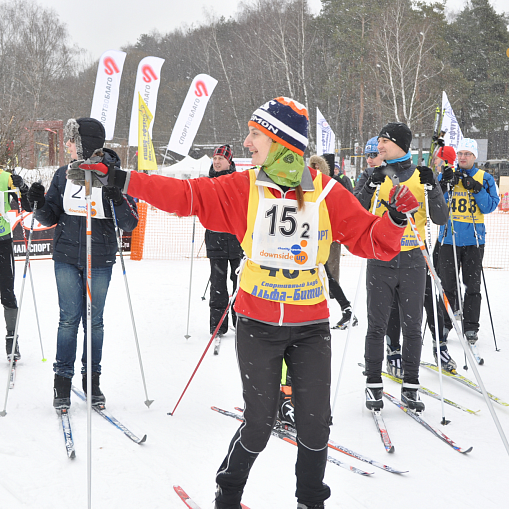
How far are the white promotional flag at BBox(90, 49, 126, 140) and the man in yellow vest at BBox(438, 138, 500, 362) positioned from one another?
10621 millimetres

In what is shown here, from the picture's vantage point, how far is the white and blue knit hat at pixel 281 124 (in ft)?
Answer: 7.16

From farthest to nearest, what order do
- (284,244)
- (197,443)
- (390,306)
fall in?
(390,306) → (197,443) → (284,244)

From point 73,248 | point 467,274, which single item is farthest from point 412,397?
point 73,248

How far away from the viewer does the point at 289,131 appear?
219cm

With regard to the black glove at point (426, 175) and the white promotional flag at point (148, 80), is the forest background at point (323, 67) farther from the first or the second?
the black glove at point (426, 175)

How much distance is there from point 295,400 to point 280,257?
2.03 feet

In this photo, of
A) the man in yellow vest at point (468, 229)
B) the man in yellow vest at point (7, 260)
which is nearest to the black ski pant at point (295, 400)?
the man in yellow vest at point (7, 260)

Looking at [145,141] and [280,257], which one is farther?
[145,141]

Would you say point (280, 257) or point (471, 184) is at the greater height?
point (471, 184)

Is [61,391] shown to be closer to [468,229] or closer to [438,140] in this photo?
[438,140]

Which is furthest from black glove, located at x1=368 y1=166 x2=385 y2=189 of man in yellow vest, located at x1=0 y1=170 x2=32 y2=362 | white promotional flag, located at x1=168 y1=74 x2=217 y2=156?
white promotional flag, located at x1=168 y1=74 x2=217 y2=156

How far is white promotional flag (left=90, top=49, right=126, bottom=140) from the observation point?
1356cm

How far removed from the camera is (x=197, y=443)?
321 cm

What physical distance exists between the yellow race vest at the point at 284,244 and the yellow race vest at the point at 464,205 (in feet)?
11.5
